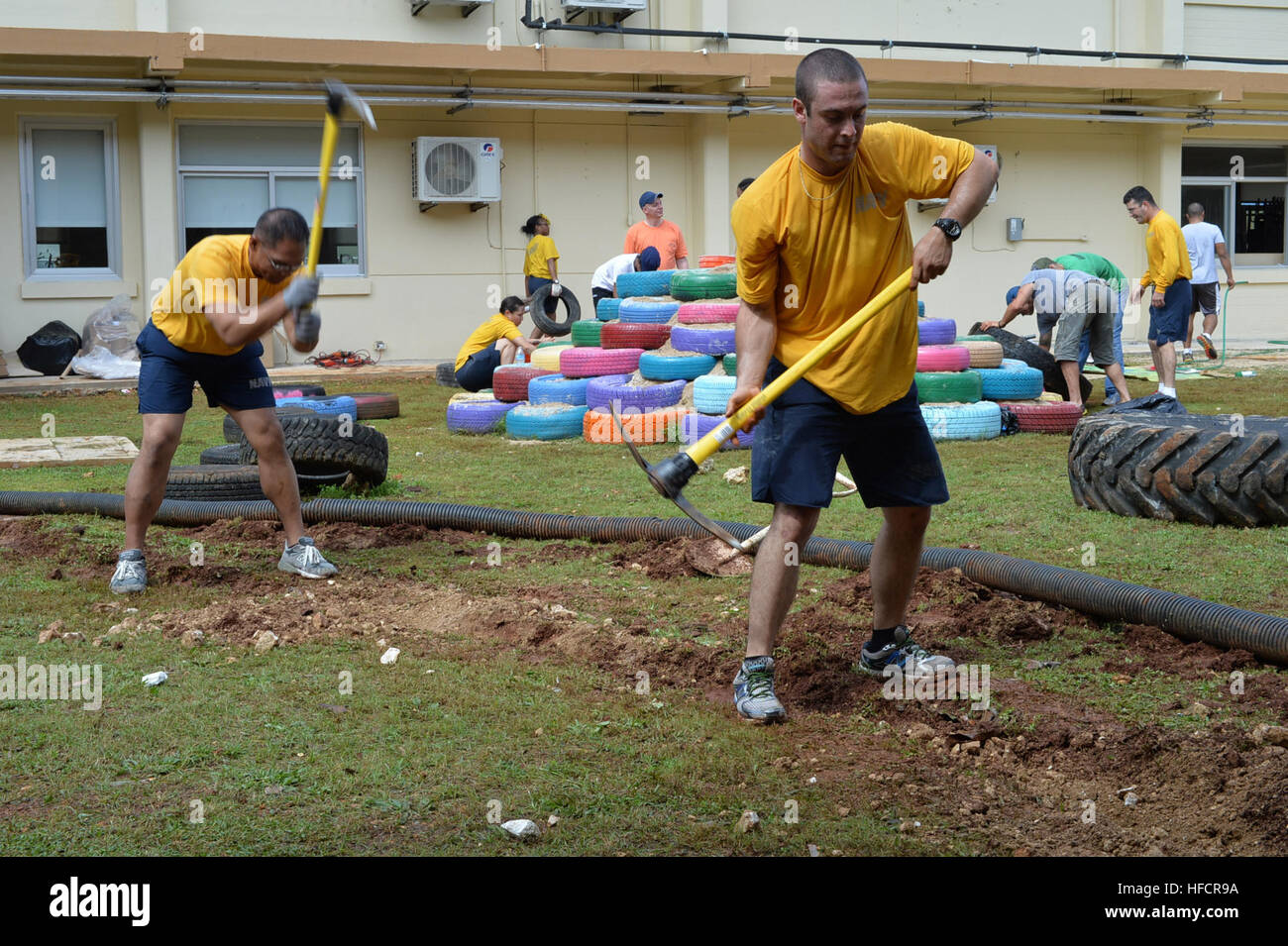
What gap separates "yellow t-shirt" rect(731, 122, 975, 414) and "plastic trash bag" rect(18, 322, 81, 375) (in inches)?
562

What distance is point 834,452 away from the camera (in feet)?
13.1

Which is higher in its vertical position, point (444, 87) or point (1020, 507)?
point (444, 87)

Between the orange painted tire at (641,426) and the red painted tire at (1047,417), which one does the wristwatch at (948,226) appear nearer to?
the orange painted tire at (641,426)

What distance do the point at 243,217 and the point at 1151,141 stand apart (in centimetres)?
1462

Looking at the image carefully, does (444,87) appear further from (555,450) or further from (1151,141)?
(1151,141)

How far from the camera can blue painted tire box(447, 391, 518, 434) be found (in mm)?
11578

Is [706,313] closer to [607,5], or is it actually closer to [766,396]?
[766,396]

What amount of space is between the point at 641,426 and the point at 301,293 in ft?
17.9

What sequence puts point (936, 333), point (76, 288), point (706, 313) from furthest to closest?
1. point (76, 288)
2. point (706, 313)
3. point (936, 333)

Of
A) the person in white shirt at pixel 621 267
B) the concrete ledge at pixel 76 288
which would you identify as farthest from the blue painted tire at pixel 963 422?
the concrete ledge at pixel 76 288

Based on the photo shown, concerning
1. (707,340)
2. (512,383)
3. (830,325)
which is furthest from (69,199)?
(830,325)

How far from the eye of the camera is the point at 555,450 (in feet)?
33.8

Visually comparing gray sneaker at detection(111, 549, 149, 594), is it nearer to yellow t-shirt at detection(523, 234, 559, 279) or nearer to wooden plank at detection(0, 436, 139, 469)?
wooden plank at detection(0, 436, 139, 469)

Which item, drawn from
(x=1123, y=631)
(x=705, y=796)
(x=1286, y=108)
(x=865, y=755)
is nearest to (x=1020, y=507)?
(x=1123, y=631)
